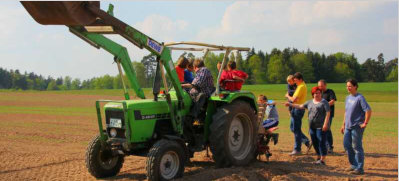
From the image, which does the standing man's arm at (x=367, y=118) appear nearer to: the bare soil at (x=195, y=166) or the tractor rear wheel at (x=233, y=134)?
the bare soil at (x=195, y=166)

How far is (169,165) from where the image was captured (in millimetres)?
6516

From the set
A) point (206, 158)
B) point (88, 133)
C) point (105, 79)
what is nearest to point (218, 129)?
point (206, 158)

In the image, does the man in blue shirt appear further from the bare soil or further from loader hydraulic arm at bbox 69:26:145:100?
loader hydraulic arm at bbox 69:26:145:100

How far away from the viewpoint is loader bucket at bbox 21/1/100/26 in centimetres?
484

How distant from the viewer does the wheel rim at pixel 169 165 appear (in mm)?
6382

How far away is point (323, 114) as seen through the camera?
27.0ft

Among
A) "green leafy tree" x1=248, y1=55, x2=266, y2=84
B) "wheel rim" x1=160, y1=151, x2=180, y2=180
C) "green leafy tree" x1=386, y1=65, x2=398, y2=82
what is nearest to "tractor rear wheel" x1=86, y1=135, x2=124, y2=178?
"wheel rim" x1=160, y1=151, x2=180, y2=180

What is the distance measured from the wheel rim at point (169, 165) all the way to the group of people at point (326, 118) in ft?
10.2

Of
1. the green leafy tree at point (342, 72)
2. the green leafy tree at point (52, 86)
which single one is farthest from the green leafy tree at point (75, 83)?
the green leafy tree at point (342, 72)

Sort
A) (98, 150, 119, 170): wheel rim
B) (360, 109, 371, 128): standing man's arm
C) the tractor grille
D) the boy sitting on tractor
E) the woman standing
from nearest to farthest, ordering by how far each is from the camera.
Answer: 1. the tractor grille
2. (98, 150, 119, 170): wheel rim
3. (360, 109, 371, 128): standing man's arm
4. the woman standing
5. the boy sitting on tractor

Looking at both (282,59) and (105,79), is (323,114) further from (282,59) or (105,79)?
(105,79)

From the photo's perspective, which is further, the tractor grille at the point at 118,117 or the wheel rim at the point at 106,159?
the wheel rim at the point at 106,159

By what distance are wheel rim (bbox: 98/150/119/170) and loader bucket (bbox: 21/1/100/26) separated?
249cm

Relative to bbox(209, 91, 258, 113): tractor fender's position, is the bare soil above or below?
below
